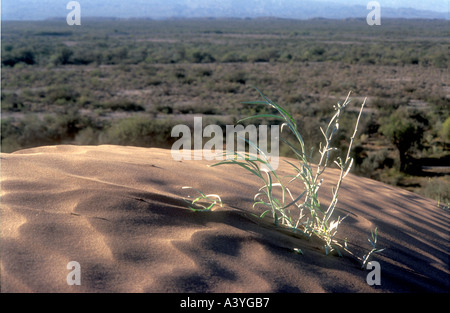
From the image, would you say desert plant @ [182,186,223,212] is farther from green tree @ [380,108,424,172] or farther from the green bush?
green tree @ [380,108,424,172]

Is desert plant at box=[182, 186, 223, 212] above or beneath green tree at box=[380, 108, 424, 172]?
above

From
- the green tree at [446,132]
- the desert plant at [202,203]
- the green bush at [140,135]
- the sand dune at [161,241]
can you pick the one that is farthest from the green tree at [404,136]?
the desert plant at [202,203]

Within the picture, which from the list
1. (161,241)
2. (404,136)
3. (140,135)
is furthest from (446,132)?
(161,241)

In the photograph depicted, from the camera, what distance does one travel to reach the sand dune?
1.89 m

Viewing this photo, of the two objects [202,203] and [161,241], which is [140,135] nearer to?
[202,203]

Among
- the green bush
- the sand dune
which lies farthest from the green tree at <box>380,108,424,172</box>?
the sand dune

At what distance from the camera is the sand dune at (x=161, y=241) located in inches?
74.4

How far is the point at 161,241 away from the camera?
2.20 metres

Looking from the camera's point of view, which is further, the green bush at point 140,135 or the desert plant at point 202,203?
the green bush at point 140,135

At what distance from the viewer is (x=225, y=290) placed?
6.16ft

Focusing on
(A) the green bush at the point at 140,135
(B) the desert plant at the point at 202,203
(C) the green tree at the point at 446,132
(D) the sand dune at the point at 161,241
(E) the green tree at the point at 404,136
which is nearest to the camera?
(D) the sand dune at the point at 161,241

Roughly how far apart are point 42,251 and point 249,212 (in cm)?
129

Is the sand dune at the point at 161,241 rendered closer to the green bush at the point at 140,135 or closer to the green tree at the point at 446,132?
the green bush at the point at 140,135
